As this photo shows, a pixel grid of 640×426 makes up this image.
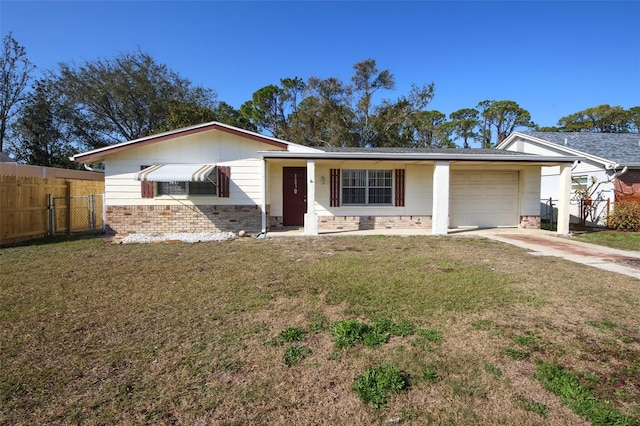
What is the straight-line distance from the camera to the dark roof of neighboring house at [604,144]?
15211mm

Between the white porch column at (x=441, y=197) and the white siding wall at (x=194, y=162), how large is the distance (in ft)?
20.3

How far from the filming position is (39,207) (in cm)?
1147

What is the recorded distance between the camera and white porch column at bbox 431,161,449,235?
39.6ft

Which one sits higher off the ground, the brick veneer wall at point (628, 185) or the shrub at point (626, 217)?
the brick veneer wall at point (628, 185)

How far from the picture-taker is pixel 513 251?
8586 millimetres

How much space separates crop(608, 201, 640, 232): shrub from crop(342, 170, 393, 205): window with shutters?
882 cm

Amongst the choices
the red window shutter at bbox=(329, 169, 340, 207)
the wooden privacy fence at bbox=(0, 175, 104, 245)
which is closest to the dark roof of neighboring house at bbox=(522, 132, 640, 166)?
the red window shutter at bbox=(329, 169, 340, 207)

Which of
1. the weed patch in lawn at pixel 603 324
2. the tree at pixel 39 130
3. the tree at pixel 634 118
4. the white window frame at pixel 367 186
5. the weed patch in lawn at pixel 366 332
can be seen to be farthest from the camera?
the tree at pixel 634 118

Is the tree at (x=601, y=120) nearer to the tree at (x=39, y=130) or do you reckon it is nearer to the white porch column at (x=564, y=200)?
the white porch column at (x=564, y=200)

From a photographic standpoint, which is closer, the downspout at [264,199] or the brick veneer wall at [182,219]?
the downspout at [264,199]

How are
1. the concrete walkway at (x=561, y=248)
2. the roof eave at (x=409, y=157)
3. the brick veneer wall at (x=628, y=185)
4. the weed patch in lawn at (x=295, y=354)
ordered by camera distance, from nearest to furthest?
the weed patch in lawn at (x=295, y=354) → the concrete walkway at (x=561, y=248) → the roof eave at (x=409, y=157) → the brick veneer wall at (x=628, y=185)

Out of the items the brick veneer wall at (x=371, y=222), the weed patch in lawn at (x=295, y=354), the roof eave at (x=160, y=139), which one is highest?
the roof eave at (x=160, y=139)

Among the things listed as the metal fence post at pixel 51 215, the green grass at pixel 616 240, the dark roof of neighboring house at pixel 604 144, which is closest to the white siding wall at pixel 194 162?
the metal fence post at pixel 51 215

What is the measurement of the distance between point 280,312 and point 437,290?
7.85 ft
